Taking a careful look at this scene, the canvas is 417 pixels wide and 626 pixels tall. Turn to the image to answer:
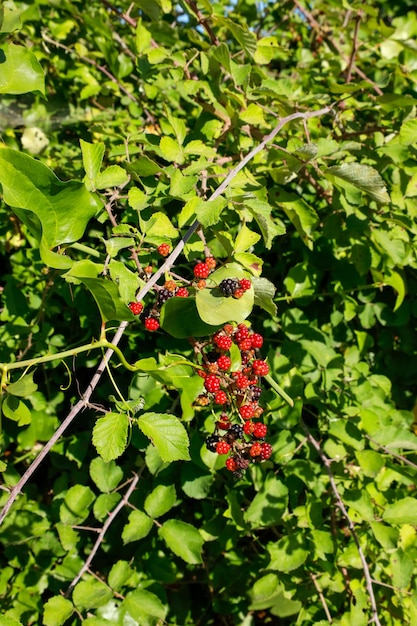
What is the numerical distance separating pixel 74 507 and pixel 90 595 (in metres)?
0.21

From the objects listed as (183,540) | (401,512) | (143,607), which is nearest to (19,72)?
(183,540)

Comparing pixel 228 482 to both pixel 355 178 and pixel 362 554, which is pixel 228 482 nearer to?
pixel 362 554

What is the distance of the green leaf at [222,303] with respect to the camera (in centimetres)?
86

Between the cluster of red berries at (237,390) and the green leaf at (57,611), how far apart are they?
1.70 feet

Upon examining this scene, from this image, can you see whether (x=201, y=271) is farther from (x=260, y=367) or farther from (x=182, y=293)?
(x=260, y=367)

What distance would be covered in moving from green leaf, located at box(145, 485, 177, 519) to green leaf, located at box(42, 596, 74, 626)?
255 mm

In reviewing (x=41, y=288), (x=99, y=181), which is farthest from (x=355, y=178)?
(x=41, y=288)

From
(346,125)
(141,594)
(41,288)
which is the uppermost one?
(346,125)

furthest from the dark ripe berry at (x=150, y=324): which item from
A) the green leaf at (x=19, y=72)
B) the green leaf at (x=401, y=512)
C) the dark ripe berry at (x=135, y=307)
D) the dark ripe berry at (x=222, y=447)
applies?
the green leaf at (x=401, y=512)

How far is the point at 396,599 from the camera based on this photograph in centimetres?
152

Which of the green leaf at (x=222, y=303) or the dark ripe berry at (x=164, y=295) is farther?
the dark ripe berry at (x=164, y=295)

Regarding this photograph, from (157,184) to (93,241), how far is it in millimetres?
563

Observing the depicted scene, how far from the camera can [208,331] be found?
0.93 metres

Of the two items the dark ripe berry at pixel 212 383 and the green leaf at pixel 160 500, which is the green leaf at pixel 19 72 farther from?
the green leaf at pixel 160 500
